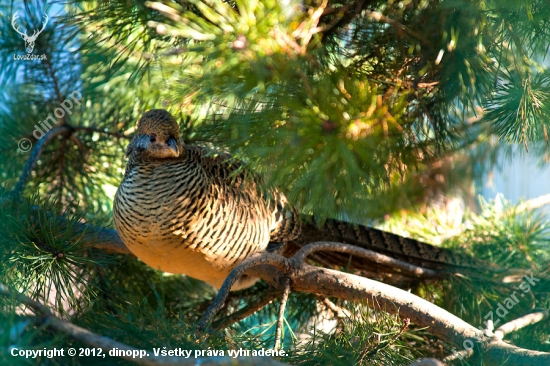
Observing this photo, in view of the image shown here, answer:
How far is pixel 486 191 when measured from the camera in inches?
111

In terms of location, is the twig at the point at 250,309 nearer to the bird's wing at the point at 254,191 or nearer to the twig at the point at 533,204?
the bird's wing at the point at 254,191

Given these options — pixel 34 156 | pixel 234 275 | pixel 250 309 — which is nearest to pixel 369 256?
pixel 250 309

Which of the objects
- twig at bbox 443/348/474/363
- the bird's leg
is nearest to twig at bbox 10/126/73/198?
the bird's leg

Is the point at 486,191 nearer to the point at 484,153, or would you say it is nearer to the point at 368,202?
the point at 484,153

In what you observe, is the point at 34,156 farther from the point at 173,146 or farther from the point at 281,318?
the point at 281,318

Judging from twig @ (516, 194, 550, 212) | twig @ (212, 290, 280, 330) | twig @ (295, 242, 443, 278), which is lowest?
twig @ (212, 290, 280, 330)

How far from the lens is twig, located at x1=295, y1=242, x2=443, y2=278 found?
1.61 meters

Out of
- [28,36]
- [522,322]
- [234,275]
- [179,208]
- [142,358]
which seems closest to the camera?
[142,358]

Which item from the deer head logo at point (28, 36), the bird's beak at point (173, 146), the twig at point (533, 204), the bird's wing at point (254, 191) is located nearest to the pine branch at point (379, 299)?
the bird's wing at point (254, 191)

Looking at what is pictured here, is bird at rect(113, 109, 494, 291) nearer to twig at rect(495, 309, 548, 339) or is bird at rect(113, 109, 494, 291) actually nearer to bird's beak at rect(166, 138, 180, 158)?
bird's beak at rect(166, 138, 180, 158)

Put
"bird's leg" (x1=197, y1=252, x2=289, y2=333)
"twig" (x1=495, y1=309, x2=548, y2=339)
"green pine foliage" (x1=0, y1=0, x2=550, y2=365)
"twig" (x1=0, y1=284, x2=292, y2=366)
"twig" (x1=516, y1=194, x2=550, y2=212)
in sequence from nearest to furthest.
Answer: "twig" (x1=0, y1=284, x2=292, y2=366) < "green pine foliage" (x1=0, y1=0, x2=550, y2=365) < "bird's leg" (x1=197, y1=252, x2=289, y2=333) < "twig" (x1=495, y1=309, x2=548, y2=339) < "twig" (x1=516, y1=194, x2=550, y2=212)

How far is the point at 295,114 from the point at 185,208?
2.38 feet

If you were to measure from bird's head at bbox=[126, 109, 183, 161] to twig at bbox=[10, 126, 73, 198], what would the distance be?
1.10 ft

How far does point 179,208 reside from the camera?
5.25 ft
